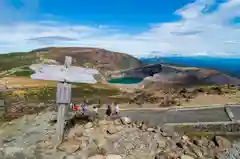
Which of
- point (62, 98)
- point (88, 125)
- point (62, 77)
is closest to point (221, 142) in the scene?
point (88, 125)

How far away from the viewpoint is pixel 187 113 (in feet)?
101

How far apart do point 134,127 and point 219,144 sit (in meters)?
5.12

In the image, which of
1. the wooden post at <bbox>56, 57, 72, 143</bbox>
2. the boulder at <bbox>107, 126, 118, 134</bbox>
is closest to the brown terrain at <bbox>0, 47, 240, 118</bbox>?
the wooden post at <bbox>56, 57, 72, 143</bbox>

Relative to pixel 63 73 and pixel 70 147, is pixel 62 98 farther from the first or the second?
pixel 70 147

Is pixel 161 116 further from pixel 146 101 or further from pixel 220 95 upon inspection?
pixel 220 95

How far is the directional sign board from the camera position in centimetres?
2039

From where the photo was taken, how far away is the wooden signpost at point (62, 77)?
20.5 metres

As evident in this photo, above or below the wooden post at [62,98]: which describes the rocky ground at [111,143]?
below

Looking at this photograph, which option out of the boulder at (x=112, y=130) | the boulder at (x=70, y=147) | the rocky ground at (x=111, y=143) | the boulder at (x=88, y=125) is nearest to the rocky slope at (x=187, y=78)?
the rocky ground at (x=111, y=143)

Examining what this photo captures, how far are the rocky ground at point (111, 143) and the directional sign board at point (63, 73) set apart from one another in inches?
120

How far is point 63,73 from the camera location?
20.8 metres

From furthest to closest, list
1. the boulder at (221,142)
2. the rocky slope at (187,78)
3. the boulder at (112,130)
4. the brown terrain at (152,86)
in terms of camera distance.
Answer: the rocky slope at (187,78)
the brown terrain at (152,86)
the boulder at (221,142)
the boulder at (112,130)

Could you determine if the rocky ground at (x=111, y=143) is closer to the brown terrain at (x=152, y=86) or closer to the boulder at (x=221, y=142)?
the boulder at (x=221, y=142)

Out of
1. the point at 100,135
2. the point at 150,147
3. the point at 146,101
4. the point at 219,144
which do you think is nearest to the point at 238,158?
the point at 219,144
